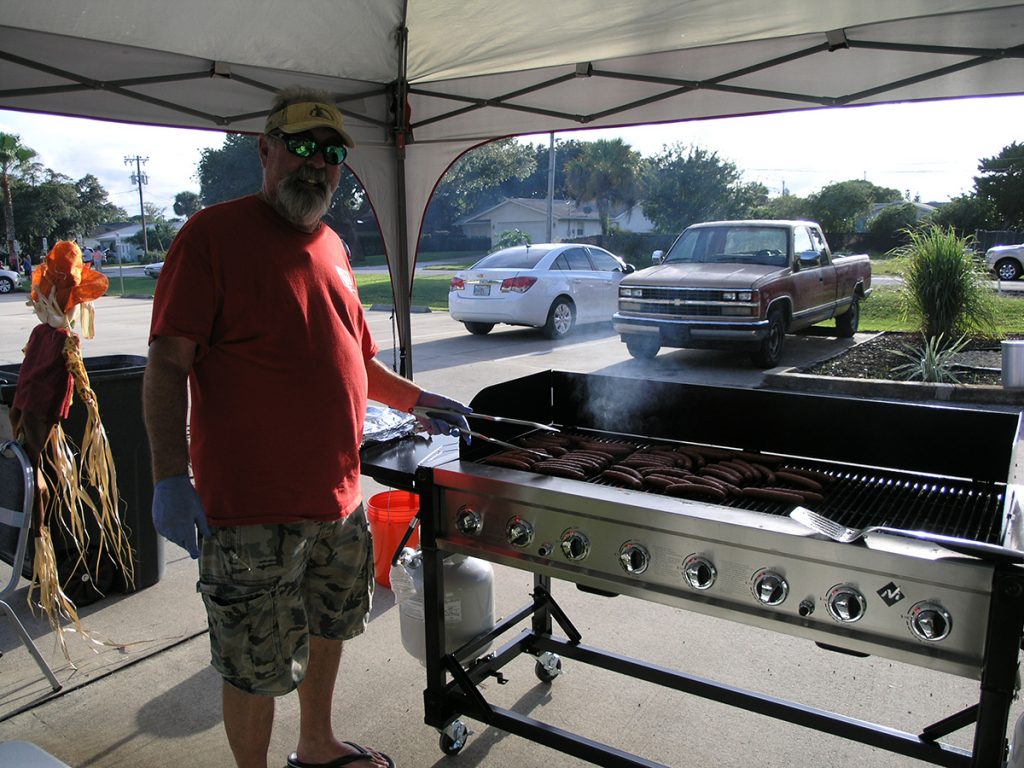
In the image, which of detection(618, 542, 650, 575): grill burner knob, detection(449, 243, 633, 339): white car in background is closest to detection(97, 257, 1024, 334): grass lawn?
Answer: detection(449, 243, 633, 339): white car in background

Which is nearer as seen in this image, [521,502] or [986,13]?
[521,502]

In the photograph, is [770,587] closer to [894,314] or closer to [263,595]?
[263,595]

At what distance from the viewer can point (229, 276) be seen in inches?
73.9

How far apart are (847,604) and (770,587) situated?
0.16 metres

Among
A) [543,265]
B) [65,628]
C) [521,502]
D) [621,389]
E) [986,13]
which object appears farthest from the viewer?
[543,265]

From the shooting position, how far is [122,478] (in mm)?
3475

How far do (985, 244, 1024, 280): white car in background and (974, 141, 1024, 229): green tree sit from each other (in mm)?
3772

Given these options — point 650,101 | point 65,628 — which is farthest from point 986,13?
point 65,628

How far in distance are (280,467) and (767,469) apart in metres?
1.42

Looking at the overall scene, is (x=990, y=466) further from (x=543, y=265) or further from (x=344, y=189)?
(x=344, y=189)

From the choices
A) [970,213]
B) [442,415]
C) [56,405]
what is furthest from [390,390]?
[970,213]

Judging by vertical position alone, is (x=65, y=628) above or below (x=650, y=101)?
below

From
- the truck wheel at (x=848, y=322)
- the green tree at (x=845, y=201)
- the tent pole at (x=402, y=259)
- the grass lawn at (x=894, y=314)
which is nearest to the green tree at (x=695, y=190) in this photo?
the green tree at (x=845, y=201)

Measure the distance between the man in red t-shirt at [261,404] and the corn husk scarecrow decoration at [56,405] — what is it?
50.8 inches
